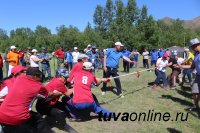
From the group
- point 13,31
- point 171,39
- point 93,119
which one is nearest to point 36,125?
point 93,119

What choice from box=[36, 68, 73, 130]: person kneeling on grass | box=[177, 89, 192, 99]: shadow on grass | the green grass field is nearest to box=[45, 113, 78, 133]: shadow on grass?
box=[36, 68, 73, 130]: person kneeling on grass

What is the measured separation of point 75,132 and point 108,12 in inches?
3751

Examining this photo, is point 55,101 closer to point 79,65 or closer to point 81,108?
point 81,108

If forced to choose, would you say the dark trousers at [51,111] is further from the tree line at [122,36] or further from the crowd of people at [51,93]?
the tree line at [122,36]

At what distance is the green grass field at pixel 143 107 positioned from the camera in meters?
7.67

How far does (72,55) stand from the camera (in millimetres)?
19516

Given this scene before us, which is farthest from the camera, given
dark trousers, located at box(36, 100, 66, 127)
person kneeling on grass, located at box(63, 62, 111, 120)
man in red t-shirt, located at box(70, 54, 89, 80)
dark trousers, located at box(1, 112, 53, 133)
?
man in red t-shirt, located at box(70, 54, 89, 80)

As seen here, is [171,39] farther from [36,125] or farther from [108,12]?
[36,125]

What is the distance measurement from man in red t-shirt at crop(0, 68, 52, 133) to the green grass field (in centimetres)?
191

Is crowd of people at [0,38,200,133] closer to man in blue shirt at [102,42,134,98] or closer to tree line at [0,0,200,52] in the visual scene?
man in blue shirt at [102,42,134,98]

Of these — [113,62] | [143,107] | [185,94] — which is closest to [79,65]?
[113,62]

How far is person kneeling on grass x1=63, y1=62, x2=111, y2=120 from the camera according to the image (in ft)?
24.9

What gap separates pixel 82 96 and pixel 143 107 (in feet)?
9.88

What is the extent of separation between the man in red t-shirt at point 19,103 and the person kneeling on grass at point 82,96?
214 centimetres
